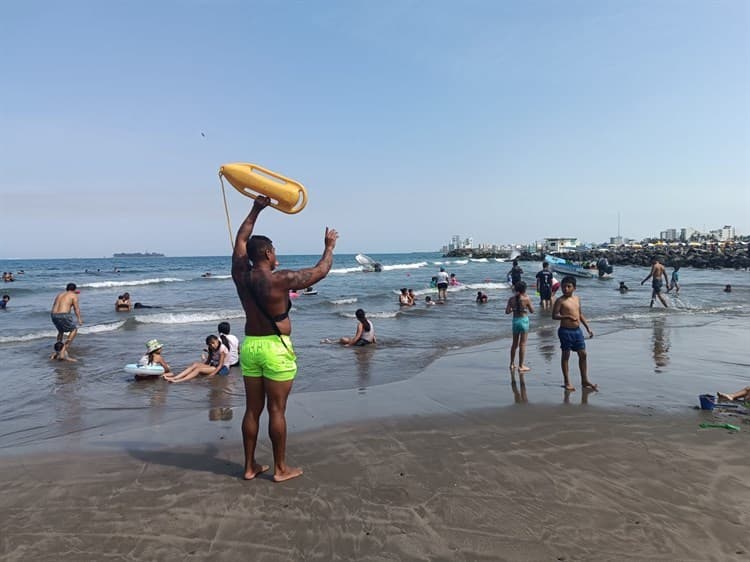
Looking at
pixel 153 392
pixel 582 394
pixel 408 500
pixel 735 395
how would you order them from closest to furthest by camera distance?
pixel 408 500 < pixel 735 395 < pixel 582 394 < pixel 153 392

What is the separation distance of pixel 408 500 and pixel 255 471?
1.42 meters

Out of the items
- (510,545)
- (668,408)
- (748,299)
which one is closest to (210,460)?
(510,545)

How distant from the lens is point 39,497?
414 centimetres

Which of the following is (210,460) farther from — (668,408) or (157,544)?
(668,408)

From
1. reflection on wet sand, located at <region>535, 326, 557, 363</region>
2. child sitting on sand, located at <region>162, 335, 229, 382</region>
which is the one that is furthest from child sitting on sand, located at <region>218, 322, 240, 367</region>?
reflection on wet sand, located at <region>535, 326, 557, 363</region>

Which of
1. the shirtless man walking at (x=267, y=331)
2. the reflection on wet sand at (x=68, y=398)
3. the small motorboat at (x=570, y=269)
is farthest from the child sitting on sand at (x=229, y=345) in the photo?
the small motorboat at (x=570, y=269)

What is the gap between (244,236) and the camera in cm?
439

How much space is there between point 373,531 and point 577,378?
5688 mm

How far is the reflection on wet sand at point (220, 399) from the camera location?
661 centimetres

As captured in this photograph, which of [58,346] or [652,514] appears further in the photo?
[58,346]

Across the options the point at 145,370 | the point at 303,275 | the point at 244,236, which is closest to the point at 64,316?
the point at 145,370

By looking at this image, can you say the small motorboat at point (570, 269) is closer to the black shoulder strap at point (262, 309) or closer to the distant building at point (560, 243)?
the black shoulder strap at point (262, 309)

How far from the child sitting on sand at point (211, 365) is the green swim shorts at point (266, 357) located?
5.52m

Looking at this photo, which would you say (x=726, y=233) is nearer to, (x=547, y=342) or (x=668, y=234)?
(x=668, y=234)
